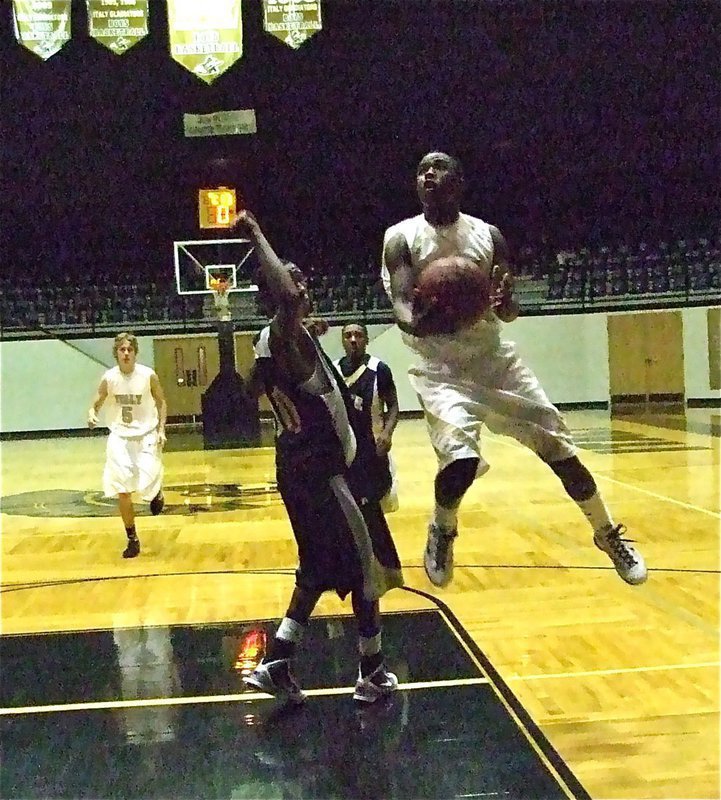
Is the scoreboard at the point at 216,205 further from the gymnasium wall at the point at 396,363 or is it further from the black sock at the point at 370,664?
the black sock at the point at 370,664

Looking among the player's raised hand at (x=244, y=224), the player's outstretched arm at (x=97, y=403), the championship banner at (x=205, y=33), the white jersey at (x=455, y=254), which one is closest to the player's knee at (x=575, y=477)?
the white jersey at (x=455, y=254)

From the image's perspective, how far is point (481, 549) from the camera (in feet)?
21.4

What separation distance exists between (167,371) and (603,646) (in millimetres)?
14768

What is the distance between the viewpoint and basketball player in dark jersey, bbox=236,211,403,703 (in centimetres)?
336

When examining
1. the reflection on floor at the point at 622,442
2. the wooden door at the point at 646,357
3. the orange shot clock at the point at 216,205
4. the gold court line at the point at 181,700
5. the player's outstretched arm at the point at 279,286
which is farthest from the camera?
the wooden door at the point at 646,357

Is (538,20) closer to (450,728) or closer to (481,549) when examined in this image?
(481,549)

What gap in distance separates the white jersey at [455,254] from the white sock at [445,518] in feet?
1.86

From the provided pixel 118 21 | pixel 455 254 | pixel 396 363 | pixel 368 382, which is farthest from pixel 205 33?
pixel 396 363

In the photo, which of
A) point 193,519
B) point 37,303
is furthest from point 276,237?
point 193,519

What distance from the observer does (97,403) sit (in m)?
6.88

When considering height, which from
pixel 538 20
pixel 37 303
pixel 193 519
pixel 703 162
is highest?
pixel 538 20

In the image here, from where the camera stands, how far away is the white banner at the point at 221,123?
15.8 m

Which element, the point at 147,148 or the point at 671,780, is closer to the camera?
the point at 671,780

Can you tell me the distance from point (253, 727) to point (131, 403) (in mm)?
3920
